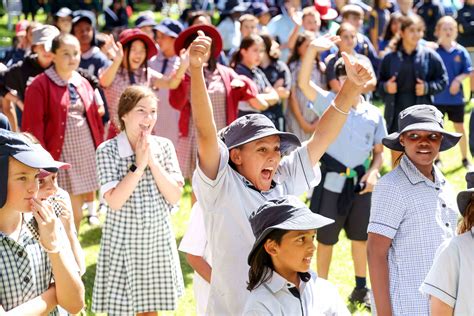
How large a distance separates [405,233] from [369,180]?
219cm

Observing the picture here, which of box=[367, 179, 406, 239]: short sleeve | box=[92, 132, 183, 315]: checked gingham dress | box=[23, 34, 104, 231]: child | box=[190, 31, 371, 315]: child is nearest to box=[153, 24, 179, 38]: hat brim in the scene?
box=[23, 34, 104, 231]: child

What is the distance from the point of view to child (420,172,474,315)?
364cm

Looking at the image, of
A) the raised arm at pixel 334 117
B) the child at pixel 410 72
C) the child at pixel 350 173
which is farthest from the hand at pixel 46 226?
the child at pixel 410 72

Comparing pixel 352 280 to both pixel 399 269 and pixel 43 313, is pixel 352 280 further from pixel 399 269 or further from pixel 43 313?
pixel 43 313

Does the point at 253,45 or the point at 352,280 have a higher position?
the point at 253,45

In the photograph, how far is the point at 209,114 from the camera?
3908 mm

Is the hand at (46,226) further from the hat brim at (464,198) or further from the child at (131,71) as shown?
the child at (131,71)

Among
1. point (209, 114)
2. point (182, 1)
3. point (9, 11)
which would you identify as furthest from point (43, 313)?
point (182, 1)

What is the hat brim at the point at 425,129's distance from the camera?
442 cm

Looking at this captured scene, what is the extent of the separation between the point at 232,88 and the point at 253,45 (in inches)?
26.0

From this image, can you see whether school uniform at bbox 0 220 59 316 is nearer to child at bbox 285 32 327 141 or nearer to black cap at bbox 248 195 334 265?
black cap at bbox 248 195 334 265

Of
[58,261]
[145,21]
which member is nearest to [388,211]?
[58,261]

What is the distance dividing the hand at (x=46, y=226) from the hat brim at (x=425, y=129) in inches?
72.6

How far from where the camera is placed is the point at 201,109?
390 centimetres
